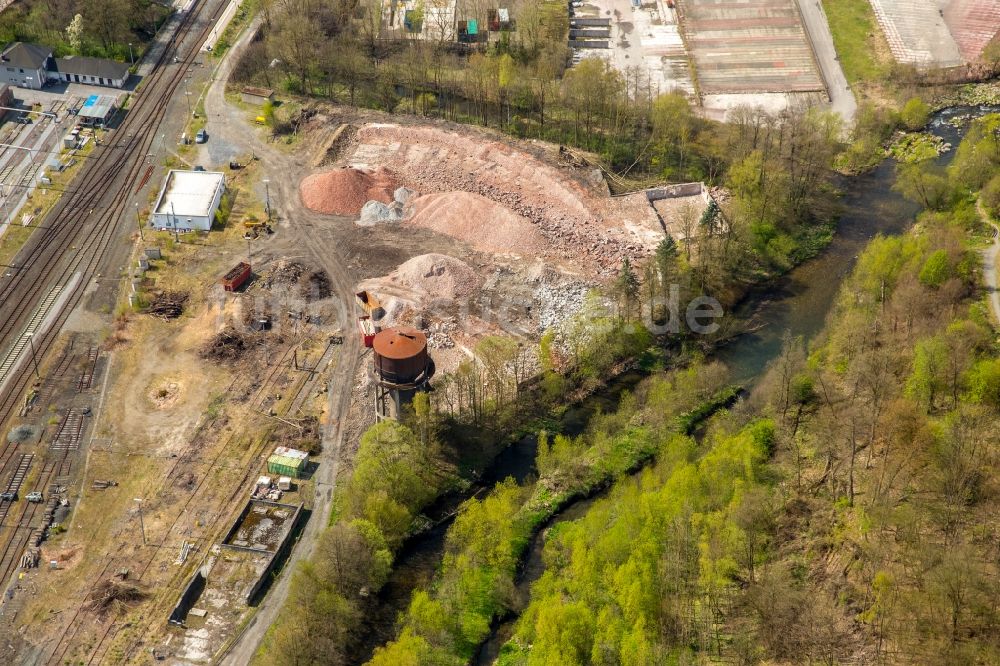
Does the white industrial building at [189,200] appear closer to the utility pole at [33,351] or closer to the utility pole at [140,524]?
the utility pole at [33,351]

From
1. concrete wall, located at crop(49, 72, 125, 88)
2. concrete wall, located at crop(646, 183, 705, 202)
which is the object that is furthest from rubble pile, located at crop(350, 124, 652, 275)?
concrete wall, located at crop(49, 72, 125, 88)

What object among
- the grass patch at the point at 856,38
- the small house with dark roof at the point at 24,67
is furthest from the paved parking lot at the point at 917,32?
the small house with dark roof at the point at 24,67

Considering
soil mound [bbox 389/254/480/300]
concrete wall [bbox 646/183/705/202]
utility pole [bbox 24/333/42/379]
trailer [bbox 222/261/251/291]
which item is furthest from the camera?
concrete wall [bbox 646/183/705/202]

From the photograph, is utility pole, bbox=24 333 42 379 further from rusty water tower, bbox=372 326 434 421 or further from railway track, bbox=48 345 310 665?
rusty water tower, bbox=372 326 434 421

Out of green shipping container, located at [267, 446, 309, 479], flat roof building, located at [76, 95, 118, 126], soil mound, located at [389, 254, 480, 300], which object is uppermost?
flat roof building, located at [76, 95, 118, 126]

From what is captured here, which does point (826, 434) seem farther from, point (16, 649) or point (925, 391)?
point (16, 649)

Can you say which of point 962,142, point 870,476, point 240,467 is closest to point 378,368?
point 240,467
